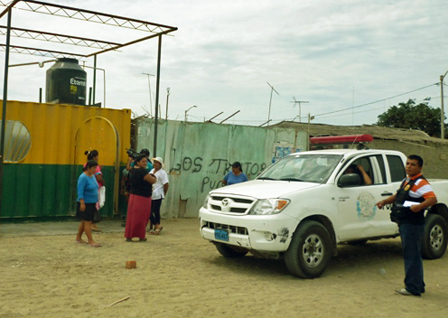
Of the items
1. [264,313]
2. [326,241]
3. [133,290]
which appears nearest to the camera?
[264,313]

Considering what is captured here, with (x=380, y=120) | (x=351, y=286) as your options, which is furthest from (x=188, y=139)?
(x=380, y=120)

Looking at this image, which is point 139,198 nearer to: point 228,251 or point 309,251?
point 228,251

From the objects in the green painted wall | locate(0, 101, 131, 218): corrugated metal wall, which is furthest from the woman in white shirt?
the green painted wall

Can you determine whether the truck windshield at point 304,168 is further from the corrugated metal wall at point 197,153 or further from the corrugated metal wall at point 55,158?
the corrugated metal wall at point 197,153

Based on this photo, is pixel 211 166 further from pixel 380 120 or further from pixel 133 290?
pixel 380 120

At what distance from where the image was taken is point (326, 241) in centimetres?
696

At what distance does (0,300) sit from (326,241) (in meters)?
4.15

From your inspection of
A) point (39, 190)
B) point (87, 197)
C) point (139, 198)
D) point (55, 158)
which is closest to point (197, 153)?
point (55, 158)

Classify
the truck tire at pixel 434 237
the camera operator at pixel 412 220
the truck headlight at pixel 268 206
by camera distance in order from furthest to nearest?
1. the truck tire at pixel 434 237
2. the truck headlight at pixel 268 206
3. the camera operator at pixel 412 220

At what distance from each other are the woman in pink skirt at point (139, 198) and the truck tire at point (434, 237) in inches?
189

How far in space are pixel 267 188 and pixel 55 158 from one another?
19.7 ft

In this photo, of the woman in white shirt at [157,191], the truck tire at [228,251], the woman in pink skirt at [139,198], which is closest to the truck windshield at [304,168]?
the truck tire at [228,251]

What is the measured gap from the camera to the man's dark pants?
6.03 metres

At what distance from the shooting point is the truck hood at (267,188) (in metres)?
6.83
